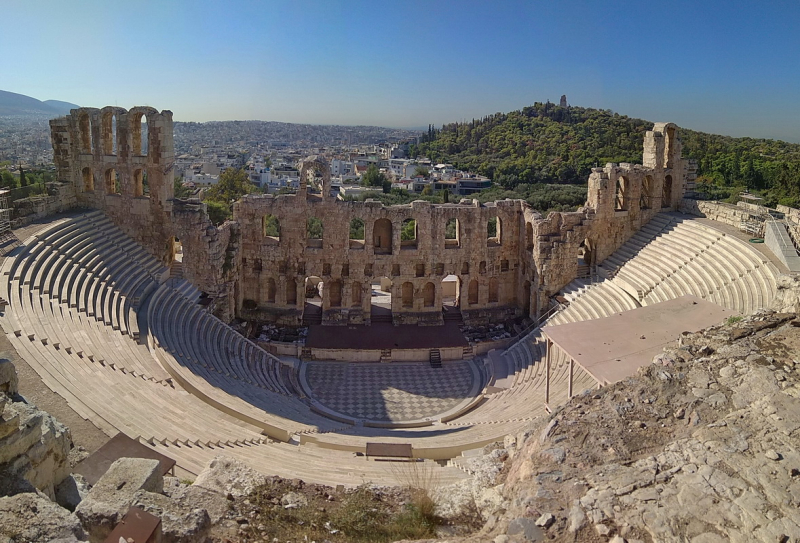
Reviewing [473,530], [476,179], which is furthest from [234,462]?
[476,179]

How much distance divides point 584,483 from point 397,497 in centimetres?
341

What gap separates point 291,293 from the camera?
27188 mm

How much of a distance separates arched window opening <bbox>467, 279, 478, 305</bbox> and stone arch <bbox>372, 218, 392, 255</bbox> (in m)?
4.42

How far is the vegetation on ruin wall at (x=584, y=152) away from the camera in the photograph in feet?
173

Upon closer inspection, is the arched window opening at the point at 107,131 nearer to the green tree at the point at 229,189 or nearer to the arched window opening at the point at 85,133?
the arched window opening at the point at 85,133

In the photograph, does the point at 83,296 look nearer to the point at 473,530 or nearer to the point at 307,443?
the point at 307,443

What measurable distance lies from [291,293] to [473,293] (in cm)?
884

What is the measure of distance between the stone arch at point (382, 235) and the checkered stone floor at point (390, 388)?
21.7ft

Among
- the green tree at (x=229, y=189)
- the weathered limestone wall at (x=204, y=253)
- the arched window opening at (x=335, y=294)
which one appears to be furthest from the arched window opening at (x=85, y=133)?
the green tree at (x=229, y=189)

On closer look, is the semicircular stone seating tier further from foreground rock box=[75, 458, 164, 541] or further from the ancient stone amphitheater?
foreground rock box=[75, 458, 164, 541]

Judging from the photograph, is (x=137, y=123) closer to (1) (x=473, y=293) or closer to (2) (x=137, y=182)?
(2) (x=137, y=182)

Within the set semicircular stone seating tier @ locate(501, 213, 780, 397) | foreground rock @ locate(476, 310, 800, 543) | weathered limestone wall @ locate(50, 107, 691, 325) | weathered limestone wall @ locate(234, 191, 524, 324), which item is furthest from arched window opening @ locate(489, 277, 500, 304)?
foreground rock @ locate(476, 310, 800, 543)

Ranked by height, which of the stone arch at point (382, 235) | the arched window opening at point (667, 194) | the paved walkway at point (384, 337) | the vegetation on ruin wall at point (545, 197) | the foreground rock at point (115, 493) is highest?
the arched window opening at point (667, 194)

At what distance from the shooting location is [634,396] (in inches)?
402
